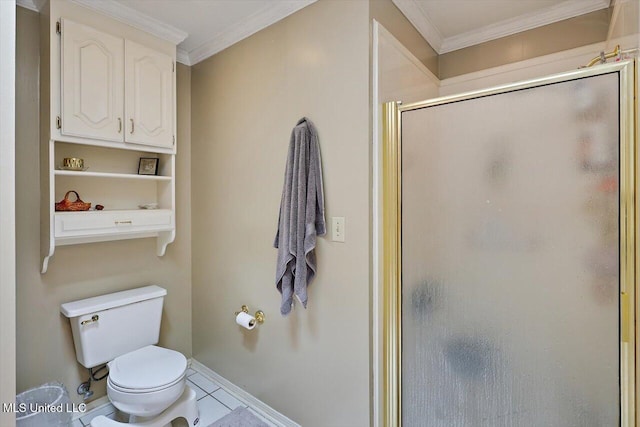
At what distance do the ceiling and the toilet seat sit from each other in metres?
1.96

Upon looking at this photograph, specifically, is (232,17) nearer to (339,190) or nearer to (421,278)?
(339,190)

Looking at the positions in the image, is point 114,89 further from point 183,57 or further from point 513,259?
point 513,259

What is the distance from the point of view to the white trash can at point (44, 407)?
1565 millimetres

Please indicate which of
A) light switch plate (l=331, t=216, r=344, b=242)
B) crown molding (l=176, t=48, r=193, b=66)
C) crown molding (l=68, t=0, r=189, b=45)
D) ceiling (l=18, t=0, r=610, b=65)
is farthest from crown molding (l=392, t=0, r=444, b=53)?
crown molding (l=176, t=48, r=193, b=66)

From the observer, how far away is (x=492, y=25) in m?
1.93

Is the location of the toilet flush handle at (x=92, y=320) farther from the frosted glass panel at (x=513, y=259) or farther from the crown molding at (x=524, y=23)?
the crown molding at (x=524, y=23)

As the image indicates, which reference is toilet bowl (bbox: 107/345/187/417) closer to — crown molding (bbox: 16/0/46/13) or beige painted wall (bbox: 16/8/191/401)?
beige painted wall (bbox: 16/8/191/401)

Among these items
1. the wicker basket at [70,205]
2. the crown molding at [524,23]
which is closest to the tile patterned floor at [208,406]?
the wicker basket at [70,205]

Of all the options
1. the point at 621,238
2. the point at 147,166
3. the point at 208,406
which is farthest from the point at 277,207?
the point at 621,238

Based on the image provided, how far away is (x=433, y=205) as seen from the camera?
142cm

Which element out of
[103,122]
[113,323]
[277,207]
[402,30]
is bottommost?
[113,323]

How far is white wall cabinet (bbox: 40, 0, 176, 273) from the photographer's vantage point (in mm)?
1623

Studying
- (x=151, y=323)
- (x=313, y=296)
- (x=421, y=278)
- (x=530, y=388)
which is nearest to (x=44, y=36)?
(x=151, y=323)

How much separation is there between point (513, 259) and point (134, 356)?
6.74 feet
